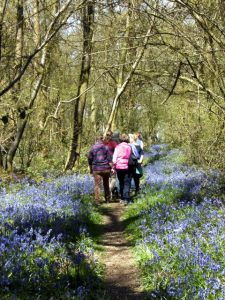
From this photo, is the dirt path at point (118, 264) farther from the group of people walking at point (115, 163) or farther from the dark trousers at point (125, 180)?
the dark trousers at point (125, 180)

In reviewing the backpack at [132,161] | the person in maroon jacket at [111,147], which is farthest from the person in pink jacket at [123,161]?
the person in maroon jacket at [111,147]

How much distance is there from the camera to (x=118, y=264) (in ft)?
23.2

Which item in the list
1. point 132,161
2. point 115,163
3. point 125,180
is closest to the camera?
point 115,163

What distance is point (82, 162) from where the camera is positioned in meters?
20.5

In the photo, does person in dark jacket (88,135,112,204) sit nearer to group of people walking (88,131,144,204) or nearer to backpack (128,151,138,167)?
group of people walking (88,131,144,204)

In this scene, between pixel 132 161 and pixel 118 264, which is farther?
pixel 132 161

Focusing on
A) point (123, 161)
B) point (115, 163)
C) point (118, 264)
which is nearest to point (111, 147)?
point (115, 163)

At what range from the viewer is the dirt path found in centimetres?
584

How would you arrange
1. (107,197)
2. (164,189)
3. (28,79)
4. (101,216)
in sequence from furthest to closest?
1. (28,79)
2. (107,197)
3. (164,189)
4. (101,216)

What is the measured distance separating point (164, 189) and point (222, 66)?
4271mm

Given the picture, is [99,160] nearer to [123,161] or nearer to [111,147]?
[123,161]

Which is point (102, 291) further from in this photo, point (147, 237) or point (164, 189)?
point (164, 189)

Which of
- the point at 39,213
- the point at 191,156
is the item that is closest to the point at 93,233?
Result: the point at 39,213

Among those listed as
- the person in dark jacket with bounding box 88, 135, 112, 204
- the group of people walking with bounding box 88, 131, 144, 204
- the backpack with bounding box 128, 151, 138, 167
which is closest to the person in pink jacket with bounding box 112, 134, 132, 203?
the group of people walking with bounding box 88, 131, 144, 204
